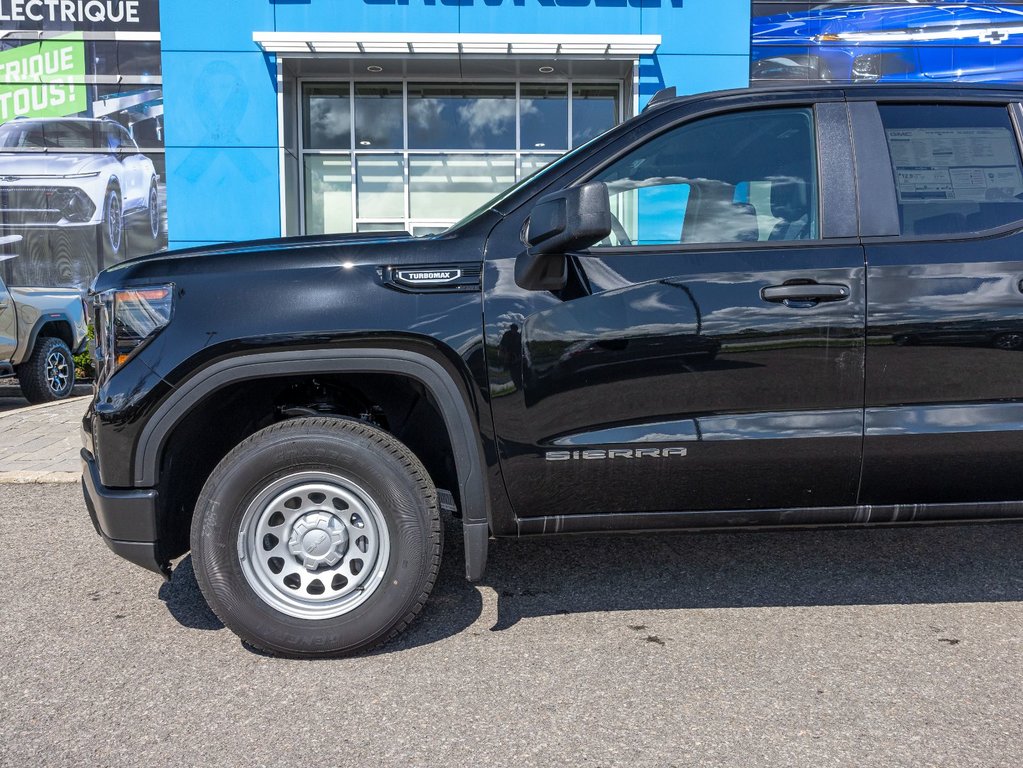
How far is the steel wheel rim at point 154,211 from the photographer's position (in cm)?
1350

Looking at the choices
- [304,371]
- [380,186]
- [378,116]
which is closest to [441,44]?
[378,116]

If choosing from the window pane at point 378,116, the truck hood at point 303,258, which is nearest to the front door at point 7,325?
the window pane at point 378,116

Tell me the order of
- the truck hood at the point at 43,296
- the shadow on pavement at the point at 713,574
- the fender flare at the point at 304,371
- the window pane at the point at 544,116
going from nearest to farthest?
the fender flare at the point at 304,371 → the shadow on pavement at the point at 713,574 → the truck hood at the point at 43,296 → the window pane at the point at 544,116

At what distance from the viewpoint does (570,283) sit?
2.86 metres

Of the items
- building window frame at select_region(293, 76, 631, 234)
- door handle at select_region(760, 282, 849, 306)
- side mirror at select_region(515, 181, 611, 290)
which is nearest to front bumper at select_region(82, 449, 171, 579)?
side mirror at select_region(515, 181, 611, 290)

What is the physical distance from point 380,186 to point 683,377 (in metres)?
11.2

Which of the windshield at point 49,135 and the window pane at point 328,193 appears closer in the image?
the window pane at point 328,193

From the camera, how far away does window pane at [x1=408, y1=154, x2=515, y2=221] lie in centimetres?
1320

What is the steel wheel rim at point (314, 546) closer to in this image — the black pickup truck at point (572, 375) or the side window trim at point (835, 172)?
the black pickup truck at point (572, 375)

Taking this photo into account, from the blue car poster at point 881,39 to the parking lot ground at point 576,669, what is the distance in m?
10.3

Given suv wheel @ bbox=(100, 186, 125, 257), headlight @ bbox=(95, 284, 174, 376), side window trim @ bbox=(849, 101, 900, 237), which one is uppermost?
suv wheel @ bbox=(100, 186, 125, 257)

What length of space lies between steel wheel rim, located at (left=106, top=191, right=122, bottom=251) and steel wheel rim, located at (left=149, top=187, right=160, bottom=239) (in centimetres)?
57

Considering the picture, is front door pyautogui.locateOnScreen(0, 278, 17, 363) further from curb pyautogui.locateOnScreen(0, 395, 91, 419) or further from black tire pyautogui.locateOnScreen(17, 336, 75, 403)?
curb pyautogui.locateOnScreen(0, 395, 91, 419)

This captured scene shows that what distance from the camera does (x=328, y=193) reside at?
43.7 ft
